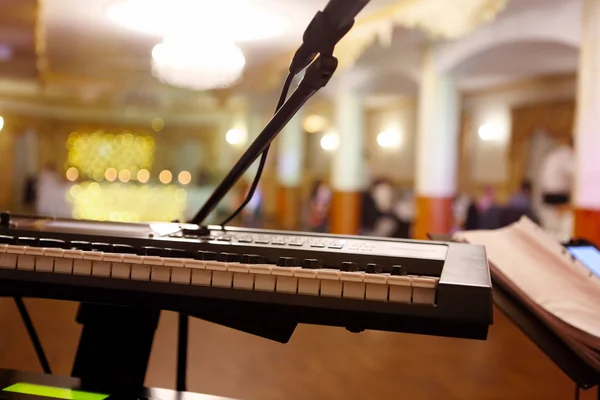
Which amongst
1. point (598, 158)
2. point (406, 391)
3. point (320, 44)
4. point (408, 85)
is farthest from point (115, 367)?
point (408, 85)

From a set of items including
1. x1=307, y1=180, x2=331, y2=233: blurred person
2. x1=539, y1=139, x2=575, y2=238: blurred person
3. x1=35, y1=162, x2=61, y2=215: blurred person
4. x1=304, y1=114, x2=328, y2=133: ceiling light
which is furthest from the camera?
x1=304, y1=114, x2=328, y2=133: ceiling light

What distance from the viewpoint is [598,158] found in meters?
4.26

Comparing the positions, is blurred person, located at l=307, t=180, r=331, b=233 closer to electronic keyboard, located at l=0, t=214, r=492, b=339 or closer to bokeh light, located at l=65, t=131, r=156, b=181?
bokeh light, located at l=65, t=131, r=156, b=181

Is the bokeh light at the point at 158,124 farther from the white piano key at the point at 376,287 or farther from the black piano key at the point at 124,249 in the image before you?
the white piano key at the point at 376,287

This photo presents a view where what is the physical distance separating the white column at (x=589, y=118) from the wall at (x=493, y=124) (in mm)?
4619

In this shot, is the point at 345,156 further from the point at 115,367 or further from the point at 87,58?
the point at 115,367

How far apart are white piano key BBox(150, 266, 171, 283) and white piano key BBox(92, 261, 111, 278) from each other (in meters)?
0.10

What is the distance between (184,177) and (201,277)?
15.0 m

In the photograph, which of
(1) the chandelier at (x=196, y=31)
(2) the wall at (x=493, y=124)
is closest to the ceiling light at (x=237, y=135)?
(2) the wall at (x=493, y=124)

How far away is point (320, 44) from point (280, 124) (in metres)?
0.20

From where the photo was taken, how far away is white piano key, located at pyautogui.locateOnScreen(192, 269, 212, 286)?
1.10 m

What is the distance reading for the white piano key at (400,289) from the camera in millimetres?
977

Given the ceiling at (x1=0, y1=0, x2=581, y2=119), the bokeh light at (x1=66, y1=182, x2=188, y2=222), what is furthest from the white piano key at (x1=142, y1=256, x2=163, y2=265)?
the bokeh light at (x1=66, y1=182, x2=188, y2=222)

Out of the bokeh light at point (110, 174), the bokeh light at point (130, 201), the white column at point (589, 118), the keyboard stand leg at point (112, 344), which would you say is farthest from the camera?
Result: the bokeh light at point (110, 174)
